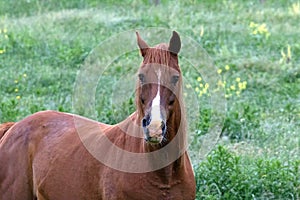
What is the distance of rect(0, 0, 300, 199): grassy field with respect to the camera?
7.26 m

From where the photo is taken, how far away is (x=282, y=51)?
13258mm

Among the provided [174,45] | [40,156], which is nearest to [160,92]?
[174,45]

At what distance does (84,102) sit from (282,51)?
6.66 meters

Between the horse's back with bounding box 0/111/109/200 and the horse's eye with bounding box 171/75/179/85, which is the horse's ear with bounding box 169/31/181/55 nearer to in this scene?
the horse's eye with bounding box 171/75/179/85

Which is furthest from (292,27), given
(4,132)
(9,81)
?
(4,132)

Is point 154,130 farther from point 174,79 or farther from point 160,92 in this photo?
point 174,79

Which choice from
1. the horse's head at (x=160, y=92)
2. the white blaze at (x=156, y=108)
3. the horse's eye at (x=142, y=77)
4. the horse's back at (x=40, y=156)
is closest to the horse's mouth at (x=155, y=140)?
the horse's head at (x=160, y=92)

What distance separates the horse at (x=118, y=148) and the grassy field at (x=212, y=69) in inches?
40.1

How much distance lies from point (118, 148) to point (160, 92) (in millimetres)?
674

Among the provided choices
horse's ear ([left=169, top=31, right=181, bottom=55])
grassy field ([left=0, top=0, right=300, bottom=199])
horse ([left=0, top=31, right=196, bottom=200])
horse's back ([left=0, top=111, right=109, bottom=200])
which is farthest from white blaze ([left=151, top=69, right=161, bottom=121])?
grassy field ([left=0, top=0, right=300, bottom=199])

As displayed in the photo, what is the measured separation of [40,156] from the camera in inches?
229

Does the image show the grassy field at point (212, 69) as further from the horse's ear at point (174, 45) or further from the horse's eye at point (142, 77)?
the horse's eye at point (142, 77)

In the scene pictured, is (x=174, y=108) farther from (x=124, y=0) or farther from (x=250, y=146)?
(x=124, y=0)

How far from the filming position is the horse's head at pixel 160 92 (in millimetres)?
4539
